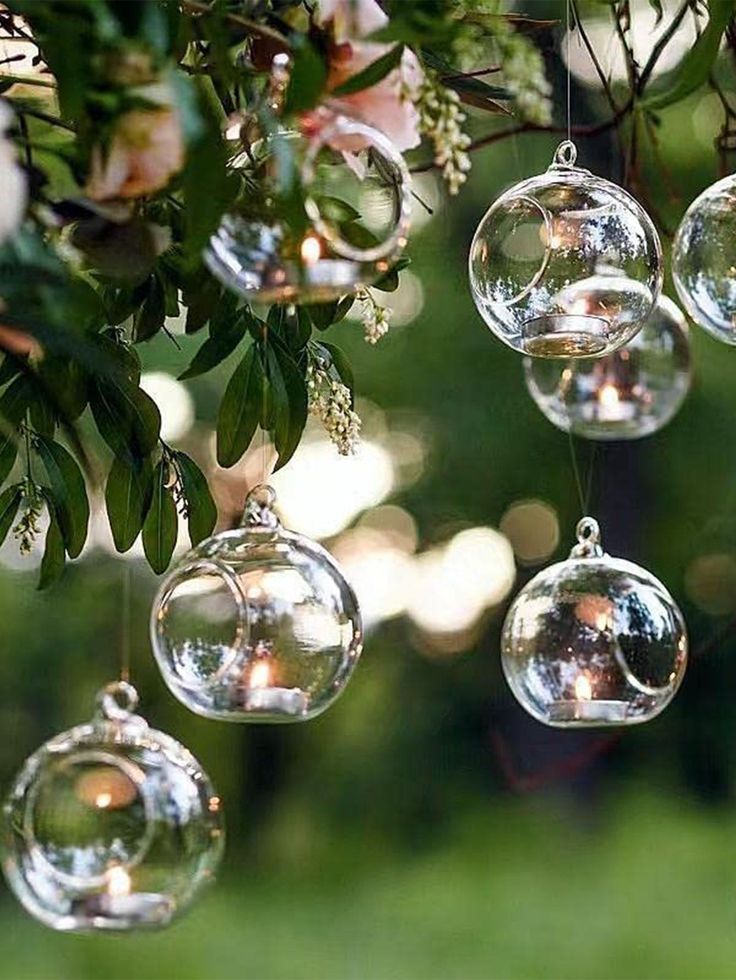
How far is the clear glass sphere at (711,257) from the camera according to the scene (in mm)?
977

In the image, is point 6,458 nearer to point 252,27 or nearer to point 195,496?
point 195,496

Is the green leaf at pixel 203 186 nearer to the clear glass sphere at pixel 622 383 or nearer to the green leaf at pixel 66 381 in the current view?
the green leaf at pixel 66 381

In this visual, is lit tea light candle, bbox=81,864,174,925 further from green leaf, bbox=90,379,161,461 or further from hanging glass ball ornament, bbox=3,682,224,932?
green leaf, bbox=90,379,161,461

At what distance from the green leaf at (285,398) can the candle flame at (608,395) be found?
63 centimetres

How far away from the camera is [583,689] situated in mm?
1094

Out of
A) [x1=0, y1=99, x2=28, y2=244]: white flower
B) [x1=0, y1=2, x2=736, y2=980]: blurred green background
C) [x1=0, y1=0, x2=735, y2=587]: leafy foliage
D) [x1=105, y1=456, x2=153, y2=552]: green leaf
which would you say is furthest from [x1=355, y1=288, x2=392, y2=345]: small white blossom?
[x1=0, y1=2, x2=736, y2=980]: blurred green background

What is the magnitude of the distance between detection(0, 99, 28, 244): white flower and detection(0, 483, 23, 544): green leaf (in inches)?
12.8

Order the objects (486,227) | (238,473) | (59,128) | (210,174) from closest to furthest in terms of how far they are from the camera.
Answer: (210,174) < (59,128) < (486,227) < (238,473)

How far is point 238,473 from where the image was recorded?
4.04 m

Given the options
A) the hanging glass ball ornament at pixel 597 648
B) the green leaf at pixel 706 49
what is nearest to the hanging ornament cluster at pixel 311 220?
the green leaf at pixel 706 49

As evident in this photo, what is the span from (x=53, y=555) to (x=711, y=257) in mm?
370

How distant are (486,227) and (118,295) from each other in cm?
19

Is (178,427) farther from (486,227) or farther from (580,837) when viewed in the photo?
(486,227)

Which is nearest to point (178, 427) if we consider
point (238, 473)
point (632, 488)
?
point (238, 473)
